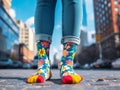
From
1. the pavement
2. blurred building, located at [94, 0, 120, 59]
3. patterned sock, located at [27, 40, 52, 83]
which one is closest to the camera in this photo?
the pavement

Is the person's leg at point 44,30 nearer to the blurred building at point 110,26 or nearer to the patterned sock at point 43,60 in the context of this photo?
the patterned sock at point 43,60

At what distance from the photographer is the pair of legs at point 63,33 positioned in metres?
→ 1.14

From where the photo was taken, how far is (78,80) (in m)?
1.01

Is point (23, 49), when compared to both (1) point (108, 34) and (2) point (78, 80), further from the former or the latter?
(2) point (78, 80)

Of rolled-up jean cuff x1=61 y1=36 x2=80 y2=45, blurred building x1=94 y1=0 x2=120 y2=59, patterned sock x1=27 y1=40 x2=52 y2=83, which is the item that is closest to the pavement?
patterned sock x1=27 y1=40 x2=52 y2=83

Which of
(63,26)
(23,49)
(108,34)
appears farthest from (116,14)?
(63,26)

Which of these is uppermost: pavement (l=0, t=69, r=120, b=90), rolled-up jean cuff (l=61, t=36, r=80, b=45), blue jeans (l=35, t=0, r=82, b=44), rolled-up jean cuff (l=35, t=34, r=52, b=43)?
blue jeans (l=35, t=0, r=82, b=44)

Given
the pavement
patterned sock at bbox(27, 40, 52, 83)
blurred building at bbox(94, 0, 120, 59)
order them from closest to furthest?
the pavement < patterned sock at bbox(27, 40, 52, 83) < blurred building at bbox(94, 0, 120, 59)

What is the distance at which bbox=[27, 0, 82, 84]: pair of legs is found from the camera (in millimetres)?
1140

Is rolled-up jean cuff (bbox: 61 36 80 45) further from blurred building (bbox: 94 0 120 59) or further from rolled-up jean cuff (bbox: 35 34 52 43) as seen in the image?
blurred building (bbox: 94 0 120 59)

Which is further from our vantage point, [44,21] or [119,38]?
[119,38]

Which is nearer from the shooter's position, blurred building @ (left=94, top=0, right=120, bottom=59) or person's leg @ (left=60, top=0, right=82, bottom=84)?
person's leg @ (left=60, top=0, right=82, bottom=84)

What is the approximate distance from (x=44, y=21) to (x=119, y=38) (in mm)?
36063

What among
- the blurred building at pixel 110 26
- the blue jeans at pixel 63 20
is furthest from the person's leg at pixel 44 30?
the blurred building at pixel 110 26
